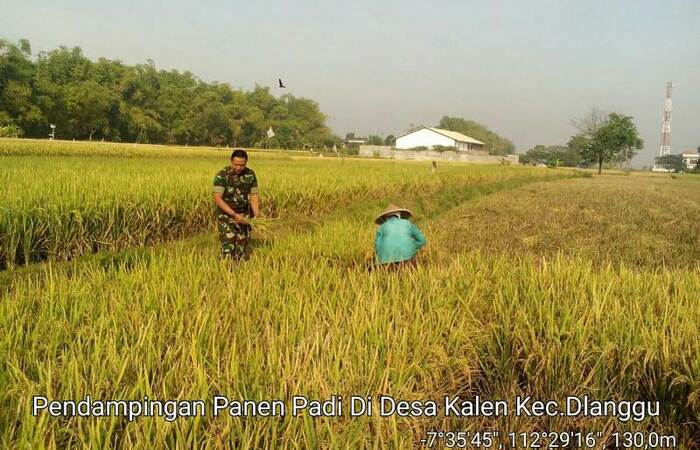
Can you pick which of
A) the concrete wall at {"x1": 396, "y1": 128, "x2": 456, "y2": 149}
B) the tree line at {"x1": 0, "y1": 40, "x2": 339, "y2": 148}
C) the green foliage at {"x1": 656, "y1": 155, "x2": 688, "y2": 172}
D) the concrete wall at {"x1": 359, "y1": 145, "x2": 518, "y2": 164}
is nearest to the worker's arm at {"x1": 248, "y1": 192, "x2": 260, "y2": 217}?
the tree line at {"x1": 0, "y1": 40, "x2": 339, "y2": 148}

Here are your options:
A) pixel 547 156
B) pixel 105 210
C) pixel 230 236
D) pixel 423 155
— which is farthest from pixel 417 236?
pixel 547 156

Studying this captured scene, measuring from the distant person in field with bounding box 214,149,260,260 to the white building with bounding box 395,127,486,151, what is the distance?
73.1 metres

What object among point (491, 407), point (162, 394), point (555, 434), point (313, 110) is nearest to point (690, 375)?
point (555, 434)

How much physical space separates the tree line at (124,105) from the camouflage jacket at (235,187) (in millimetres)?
34646

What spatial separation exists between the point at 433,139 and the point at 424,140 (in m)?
2.06

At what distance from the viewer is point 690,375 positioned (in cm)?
215

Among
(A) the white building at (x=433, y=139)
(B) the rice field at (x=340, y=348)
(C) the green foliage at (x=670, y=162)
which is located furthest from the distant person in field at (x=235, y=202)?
(C) the green foliage at (x=670, y=162)

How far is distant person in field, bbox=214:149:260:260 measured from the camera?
17.2 feet

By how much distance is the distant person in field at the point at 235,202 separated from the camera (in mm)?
5250

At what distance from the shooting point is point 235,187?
543 centimetres

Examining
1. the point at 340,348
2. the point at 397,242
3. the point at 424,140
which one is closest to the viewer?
the point at 340,348

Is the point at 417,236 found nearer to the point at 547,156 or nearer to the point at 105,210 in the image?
the point at 105,210

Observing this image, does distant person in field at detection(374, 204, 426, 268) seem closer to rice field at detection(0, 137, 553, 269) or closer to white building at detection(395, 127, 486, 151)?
rice field at detection(0, 137, 553, 269)

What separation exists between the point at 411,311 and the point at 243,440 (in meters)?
1.42
